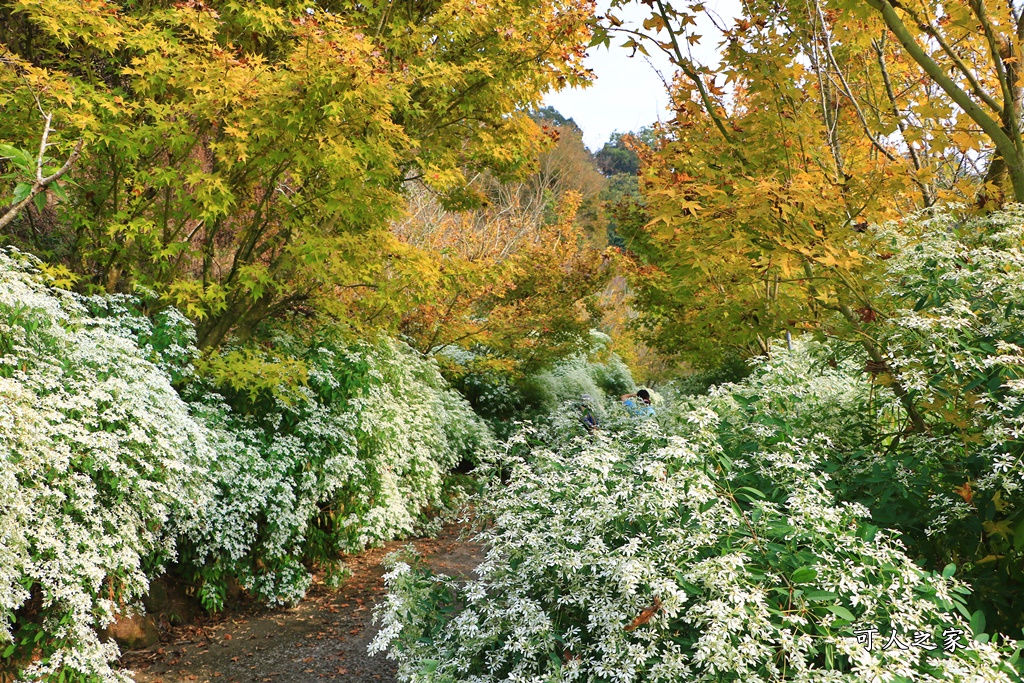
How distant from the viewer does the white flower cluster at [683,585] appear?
7.52 ft

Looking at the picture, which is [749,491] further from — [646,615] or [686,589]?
[646,615]

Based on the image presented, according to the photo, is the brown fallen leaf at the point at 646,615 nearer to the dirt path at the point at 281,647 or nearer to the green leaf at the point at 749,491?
the green leaf at the point at 749,491

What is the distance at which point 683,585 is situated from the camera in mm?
2490

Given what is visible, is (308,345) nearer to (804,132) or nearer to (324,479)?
(324,479)

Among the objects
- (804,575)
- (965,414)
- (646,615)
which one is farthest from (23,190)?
(965,414)

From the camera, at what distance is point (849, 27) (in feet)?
14.5

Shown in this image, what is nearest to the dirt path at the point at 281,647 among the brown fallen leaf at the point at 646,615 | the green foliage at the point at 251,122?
the brown fallen leaf at the point at 646,615

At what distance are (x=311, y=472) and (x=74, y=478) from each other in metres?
2.48

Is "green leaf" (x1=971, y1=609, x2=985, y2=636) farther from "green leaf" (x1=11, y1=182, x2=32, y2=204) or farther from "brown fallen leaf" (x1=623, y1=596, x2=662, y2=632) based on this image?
"green leaf" (x1=11, y1=182, x2=32, y2=204)

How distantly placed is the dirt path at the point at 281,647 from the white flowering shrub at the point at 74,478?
0.57 meters

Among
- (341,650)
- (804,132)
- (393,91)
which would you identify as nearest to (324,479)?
(341,650)

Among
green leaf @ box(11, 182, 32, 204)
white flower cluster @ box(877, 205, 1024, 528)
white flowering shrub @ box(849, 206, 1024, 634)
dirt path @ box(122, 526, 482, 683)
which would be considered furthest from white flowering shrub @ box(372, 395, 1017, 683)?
green leaf @ box(11, 182, 32, 204)

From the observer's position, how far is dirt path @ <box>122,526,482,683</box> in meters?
4.85

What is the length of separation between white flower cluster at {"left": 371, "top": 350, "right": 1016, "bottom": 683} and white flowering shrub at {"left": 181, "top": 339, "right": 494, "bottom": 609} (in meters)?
2.44
